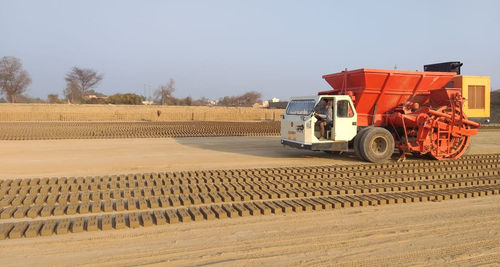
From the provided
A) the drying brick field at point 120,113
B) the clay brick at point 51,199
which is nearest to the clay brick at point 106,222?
the clay brick at point 51,199

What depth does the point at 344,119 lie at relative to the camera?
10375 millimetres

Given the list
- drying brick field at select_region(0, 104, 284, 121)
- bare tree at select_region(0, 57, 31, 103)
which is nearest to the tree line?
bare tree at select_region(0, 57, 31, 103)

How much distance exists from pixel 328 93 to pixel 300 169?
3.26 meters

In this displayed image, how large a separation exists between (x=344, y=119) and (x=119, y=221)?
6.88 meters

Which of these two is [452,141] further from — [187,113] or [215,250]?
[187,113]

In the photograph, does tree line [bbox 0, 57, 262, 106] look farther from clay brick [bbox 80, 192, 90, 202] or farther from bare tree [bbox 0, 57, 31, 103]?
clay brick [bbox 80, 192, 90, 202]

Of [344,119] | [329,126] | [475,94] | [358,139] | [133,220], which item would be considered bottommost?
[133,220]

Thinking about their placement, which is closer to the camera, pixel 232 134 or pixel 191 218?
pixel 191 218

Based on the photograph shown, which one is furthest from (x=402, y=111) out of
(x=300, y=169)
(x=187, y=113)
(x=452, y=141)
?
(x=187, y=113)

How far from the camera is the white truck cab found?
1019 centimetres

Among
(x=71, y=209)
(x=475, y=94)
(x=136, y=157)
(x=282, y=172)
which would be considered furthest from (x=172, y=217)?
(x=475, y=94)

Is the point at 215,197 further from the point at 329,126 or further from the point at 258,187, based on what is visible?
the point at 329,126

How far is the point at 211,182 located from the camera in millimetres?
7691

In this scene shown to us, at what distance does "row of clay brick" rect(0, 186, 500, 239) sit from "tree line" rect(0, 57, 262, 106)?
5368 centimetres
